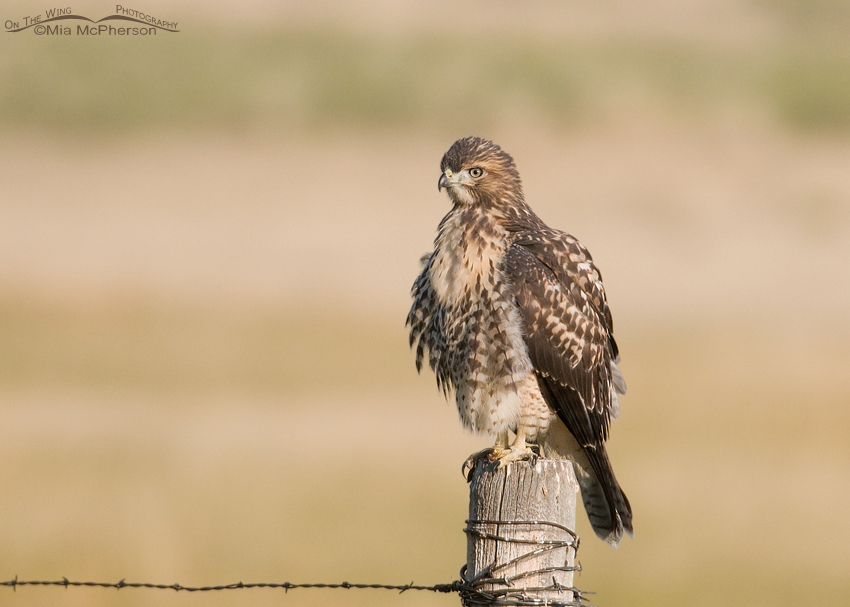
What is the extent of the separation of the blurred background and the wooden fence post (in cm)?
603

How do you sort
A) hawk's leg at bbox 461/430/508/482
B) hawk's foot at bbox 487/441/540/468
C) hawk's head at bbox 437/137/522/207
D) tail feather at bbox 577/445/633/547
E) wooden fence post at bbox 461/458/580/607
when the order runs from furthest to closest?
hawk's head at bbox 437/137/522/207 < hawk's leg at bbox 461/430/508/482 < hawk's foot at bbox 487/441/540/468 < tail feather at bbox 577/445/633/547 < wooden fence post at bbox 461/458/580/607

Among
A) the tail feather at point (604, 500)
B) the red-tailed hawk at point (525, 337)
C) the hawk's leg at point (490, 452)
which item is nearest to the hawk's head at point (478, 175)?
the red-tailed hawk at point (525, 337)

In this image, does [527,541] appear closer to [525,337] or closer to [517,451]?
[517,451]

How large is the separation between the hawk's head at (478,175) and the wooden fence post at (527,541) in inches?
92.1

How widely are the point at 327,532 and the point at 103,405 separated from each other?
6.49 meters

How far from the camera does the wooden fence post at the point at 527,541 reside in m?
3.94

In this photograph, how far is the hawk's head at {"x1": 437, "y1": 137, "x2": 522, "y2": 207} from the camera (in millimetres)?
6039

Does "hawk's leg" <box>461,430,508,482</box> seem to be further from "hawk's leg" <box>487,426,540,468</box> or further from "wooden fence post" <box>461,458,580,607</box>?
"wooden fence post" <box>461,458,580,607</box>

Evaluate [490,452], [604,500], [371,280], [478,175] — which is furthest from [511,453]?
[371,280]

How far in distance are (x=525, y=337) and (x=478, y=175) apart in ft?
3.23

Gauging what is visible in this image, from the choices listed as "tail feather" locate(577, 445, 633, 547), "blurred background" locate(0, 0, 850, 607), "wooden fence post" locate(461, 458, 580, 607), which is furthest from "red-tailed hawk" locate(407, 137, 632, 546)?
"blurred background" locate(0, 0, 850, 607)

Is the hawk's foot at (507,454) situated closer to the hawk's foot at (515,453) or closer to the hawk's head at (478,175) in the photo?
the hawk's foot at (515,453)

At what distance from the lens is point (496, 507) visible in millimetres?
3986

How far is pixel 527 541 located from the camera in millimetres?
3938
